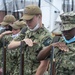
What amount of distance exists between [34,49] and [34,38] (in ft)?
0.47

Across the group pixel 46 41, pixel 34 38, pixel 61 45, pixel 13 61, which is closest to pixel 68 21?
pixel 61 45

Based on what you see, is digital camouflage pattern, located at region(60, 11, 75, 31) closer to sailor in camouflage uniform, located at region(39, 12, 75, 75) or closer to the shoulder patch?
sailor in camouflage uniform, located at region(39, 12, 75, 75)

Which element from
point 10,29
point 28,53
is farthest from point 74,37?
point 10,29

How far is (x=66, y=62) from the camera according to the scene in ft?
8.41

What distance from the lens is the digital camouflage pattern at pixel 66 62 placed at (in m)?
2.54

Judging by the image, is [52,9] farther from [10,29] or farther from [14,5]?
[10,29]

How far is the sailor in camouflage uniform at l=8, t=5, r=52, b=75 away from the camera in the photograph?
3.04 m

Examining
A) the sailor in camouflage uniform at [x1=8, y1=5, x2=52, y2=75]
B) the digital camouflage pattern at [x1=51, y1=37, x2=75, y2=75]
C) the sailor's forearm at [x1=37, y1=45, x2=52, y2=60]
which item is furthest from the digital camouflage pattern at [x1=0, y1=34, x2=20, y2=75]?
the digital camouflage pattern at [x1=51, y1=37, x2=75, y2=75]

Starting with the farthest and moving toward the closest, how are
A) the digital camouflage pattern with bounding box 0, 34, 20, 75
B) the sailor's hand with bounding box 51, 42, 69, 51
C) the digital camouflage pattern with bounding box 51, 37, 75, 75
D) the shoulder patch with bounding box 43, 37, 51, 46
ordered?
the digital camouflage pattern with bounding box 0, 34, 20, 75 < the shoulder patch with bounding box 43, 37, 51, 46 < the digital camouflage pattern with bounding box 51, 37, 75, 75 < the sailor's hand with bounding box 51, 42, 69, 51

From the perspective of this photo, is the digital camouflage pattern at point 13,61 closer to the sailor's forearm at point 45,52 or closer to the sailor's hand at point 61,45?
the sailor's forearm at point 45,52

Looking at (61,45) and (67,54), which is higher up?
(61,45)

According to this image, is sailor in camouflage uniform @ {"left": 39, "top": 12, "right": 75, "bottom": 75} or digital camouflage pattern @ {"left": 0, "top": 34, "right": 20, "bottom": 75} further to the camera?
digital camouflage pattern @ {"left": 0, "top": 34, "right": 20, "bottom": 75}

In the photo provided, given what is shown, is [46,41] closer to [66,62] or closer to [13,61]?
[66,62]

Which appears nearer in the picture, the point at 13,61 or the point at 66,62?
the point at 66,62
